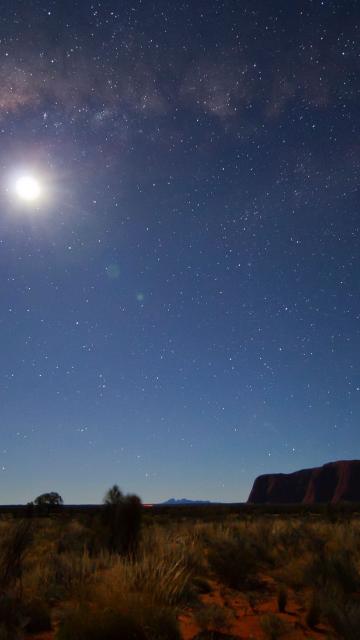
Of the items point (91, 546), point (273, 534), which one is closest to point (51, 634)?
point (91, 546)

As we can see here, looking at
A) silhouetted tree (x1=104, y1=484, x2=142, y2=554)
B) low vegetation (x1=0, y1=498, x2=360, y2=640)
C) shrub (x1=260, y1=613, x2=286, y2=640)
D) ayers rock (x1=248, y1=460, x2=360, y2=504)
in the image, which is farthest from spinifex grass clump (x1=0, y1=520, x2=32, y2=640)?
ayers rock (x1=248, y1=460, x2=360, y2=504)

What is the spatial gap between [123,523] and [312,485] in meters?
162

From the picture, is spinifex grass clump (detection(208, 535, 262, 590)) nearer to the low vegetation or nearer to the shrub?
the low vegetation

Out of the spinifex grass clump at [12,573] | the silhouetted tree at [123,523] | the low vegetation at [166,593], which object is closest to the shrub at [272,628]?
the low vegetation at [166,593]

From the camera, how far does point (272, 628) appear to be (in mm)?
6598

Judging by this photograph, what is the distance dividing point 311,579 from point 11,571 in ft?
19.1

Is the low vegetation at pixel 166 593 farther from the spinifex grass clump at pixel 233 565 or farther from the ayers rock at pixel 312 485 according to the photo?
the ayers rock at pixel 312 485

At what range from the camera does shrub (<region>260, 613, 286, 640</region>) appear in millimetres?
6480

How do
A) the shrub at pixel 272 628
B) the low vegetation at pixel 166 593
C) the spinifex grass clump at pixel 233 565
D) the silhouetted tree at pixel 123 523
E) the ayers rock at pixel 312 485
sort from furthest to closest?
the ayers rock at pixel 312 485 → the silhouetted tree at pixel 123 523 → the spinifex grass clump at pixel 233 565 → the shrub at pixel 272 628 → the low vegetation at pixel 166 593

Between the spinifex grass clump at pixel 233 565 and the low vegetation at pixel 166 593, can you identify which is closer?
the low vegetation at pixel 166 593

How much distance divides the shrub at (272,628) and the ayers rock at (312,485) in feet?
481

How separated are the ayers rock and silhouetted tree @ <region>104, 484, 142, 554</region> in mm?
140556

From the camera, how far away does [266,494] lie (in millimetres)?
171625

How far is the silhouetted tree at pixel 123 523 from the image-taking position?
516 inches
